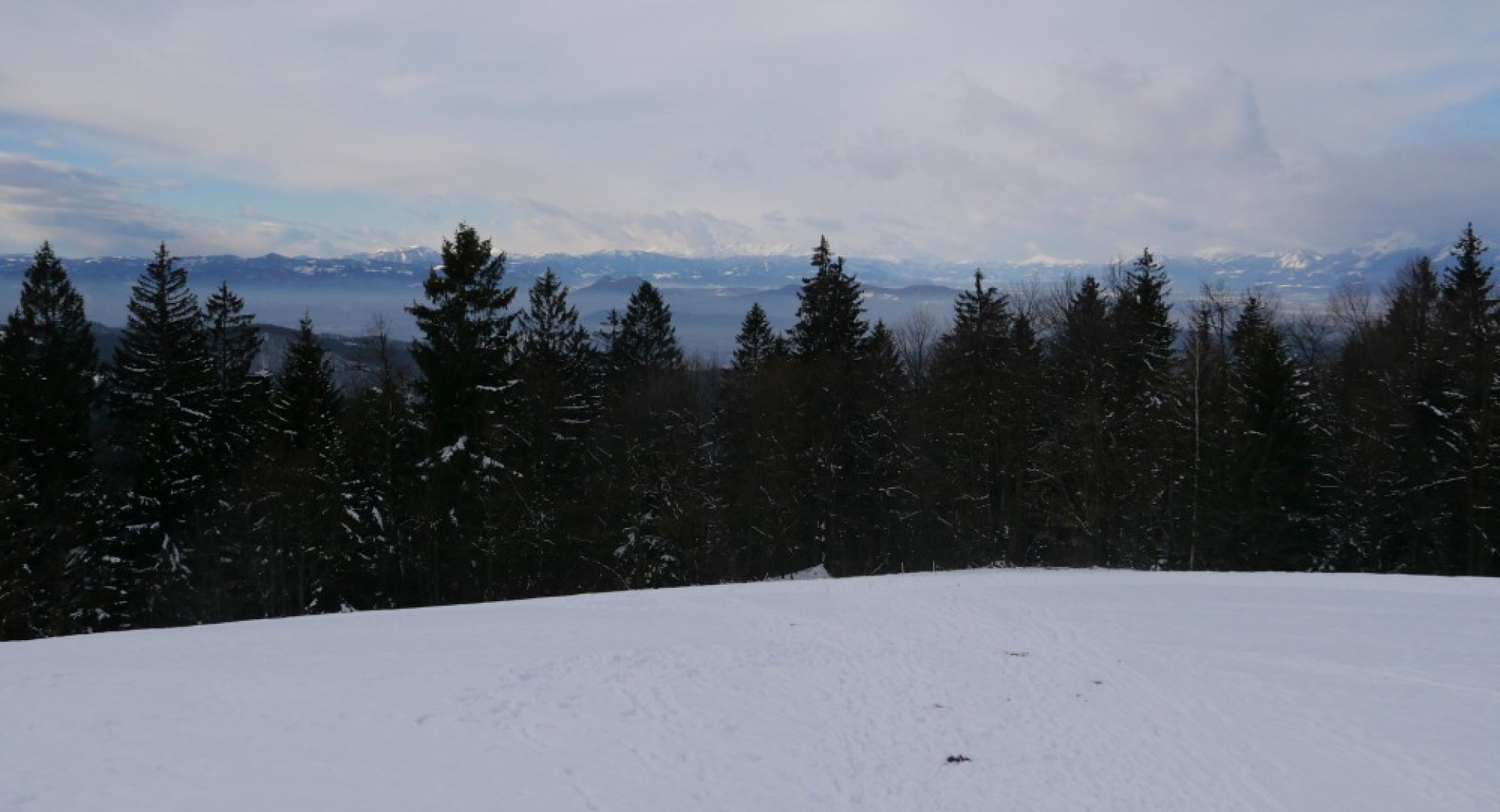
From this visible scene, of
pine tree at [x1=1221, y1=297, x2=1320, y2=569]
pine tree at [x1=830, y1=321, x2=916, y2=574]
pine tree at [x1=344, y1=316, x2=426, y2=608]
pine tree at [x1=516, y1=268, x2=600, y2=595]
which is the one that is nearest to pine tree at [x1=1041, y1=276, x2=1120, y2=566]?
pine tree at [x1=1221, y1=297, x2=1320, y2=569]

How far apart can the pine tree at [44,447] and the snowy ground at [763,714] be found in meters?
16.3

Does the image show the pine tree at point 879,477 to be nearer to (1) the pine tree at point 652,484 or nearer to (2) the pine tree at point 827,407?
(2) the pine tree at point 827,407

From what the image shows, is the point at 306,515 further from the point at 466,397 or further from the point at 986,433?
the point at 986,433

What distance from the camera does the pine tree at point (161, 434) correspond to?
101ft

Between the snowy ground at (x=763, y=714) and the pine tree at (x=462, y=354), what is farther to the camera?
the pine tree at (x=462, y=354)

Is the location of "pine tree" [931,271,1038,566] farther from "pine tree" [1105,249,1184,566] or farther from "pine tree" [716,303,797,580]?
"pine tree" [716,303,797,580]

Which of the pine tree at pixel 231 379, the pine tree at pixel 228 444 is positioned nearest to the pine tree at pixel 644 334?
the pine tree at pixel 231 379

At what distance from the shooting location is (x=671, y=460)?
33250mm

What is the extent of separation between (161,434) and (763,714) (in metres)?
30.5

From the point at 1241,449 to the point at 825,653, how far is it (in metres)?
25.3

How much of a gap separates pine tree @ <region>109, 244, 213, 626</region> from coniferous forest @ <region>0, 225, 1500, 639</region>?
0.34ft

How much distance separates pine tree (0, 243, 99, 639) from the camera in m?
24.6

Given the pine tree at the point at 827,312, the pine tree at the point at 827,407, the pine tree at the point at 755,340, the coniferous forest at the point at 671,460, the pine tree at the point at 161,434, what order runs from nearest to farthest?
the coniferous forest at the point at 671,460, the pine tree at the point at 161,434, the pine tree at the point at 827,407, the pine tree at the point at 827,312, the pine tree at the point at 755,340

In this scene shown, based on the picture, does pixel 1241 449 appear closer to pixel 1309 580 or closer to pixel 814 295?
pixel 1309 580
